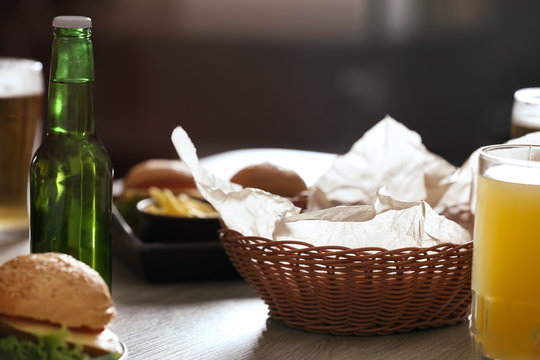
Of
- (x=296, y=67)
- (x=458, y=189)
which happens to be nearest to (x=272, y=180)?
(x=458, y=189)

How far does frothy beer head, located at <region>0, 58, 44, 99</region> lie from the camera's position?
1212 mm

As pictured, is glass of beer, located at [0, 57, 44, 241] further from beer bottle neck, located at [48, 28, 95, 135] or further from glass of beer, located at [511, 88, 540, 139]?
glass of beer, located at [511, 88, 540, 139]

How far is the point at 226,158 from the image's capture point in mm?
1746

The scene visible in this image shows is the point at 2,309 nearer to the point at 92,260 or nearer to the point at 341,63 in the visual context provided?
the point at 92,260

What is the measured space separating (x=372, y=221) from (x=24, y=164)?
2.05 feet

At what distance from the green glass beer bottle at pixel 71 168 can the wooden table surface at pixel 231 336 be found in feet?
0.38

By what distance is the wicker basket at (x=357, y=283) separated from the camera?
88 cm

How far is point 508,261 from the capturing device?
0.79 meters

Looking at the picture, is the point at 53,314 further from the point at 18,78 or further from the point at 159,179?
the point at 159,179

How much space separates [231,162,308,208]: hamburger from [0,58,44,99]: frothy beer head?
1.10 ft

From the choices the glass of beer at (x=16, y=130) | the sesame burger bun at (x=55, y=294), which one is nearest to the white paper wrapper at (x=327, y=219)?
the sesame burger bun at (x=55, y=294)

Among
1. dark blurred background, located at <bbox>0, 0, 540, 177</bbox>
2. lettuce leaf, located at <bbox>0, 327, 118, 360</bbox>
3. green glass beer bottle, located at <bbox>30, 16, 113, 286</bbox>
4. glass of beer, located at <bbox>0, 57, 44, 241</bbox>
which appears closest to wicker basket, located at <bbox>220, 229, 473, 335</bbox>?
green glass beer bottle, located at <bbox>30, 16, 113, 286</bbox>

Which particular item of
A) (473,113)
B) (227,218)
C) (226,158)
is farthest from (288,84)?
(227,218)

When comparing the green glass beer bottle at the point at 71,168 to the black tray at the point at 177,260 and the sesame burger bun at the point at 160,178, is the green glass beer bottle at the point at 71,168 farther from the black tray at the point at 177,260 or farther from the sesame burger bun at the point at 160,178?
the sesame burger bun at the point at 160,178
